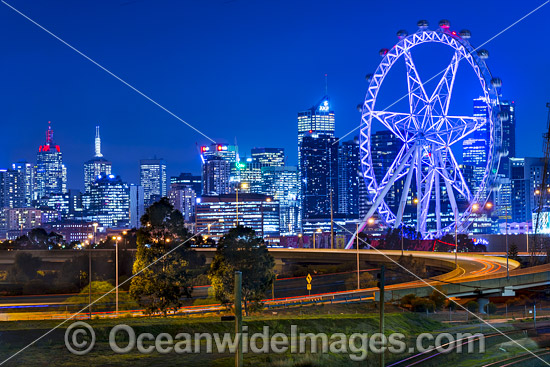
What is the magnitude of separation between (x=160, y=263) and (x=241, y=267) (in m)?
4.87

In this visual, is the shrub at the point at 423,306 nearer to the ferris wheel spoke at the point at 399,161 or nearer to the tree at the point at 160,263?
the tree at the point at 160,263

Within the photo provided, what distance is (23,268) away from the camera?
286 feet

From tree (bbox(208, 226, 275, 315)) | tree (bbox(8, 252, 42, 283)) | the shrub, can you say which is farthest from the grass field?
tree (bbox(8, 252, 42, 283))

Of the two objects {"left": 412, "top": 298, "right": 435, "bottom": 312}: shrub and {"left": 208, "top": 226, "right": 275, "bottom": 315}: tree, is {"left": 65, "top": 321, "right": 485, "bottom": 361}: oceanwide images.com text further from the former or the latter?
{"left": 412, "top": 298, "right": 435, "bottom": 312}: shrub

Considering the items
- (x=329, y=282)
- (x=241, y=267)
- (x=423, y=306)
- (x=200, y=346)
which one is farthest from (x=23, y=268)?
(x=200, y=346)

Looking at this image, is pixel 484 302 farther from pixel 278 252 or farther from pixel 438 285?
pixel 278 252

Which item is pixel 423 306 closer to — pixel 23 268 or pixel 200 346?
pixel 200 346

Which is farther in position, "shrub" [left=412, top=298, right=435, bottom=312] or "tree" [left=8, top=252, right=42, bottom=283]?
"tree" [left=8, top=252, right=42, bottom=283]

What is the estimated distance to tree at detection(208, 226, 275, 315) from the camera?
42.4m

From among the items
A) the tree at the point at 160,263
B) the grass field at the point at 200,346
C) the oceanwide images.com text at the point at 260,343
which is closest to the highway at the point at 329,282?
the tree at the point at 160,263

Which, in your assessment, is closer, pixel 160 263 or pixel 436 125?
pixel 160 263

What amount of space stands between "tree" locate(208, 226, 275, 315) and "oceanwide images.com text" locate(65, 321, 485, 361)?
10044 millimetres

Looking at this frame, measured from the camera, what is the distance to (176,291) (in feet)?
142

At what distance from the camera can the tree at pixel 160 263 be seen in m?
43.2
